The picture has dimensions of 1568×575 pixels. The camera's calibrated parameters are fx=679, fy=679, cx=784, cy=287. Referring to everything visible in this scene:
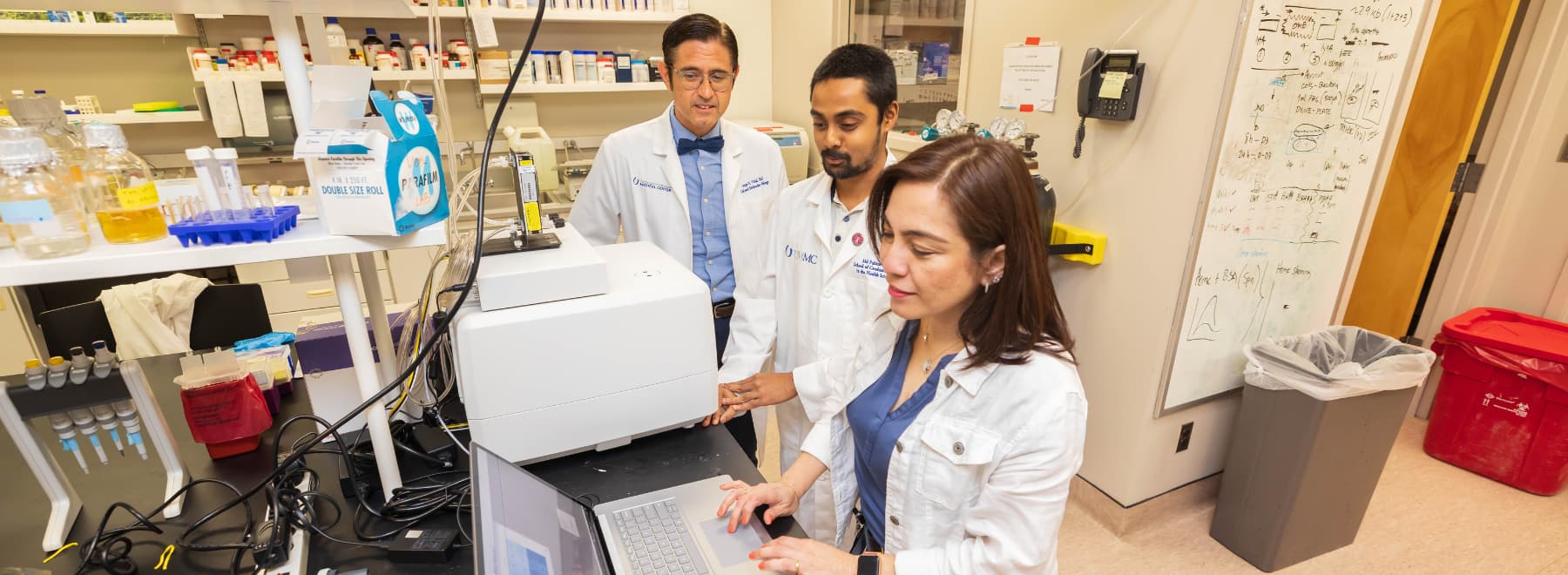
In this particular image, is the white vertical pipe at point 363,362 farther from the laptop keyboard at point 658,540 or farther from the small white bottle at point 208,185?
the laptop keyboard at point 658,540

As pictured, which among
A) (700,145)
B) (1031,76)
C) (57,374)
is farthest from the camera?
(1031,76)

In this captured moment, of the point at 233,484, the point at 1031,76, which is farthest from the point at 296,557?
the point at 1031,76

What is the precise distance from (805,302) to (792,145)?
1926 mm

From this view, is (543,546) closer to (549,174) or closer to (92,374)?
(92,374)

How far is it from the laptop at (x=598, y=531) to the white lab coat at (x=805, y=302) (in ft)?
1.66

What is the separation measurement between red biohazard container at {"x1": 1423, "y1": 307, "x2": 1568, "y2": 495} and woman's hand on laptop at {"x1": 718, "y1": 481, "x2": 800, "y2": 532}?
2649 millimetres

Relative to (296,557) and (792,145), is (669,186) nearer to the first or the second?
(296,557)

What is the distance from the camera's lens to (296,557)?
0.90m

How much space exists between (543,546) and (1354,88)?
2.29 meters

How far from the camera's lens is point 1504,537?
214 cm

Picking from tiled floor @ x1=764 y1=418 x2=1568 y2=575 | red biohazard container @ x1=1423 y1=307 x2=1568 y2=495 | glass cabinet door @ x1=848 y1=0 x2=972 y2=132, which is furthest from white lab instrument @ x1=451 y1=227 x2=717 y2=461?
red biohazard container @ x1=1423 y1=307 x2=1568 y2=495

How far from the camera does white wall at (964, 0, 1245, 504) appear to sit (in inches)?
67.0

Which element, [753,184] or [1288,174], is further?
[753,184]

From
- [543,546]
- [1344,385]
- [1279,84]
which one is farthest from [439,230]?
[1344,385]
